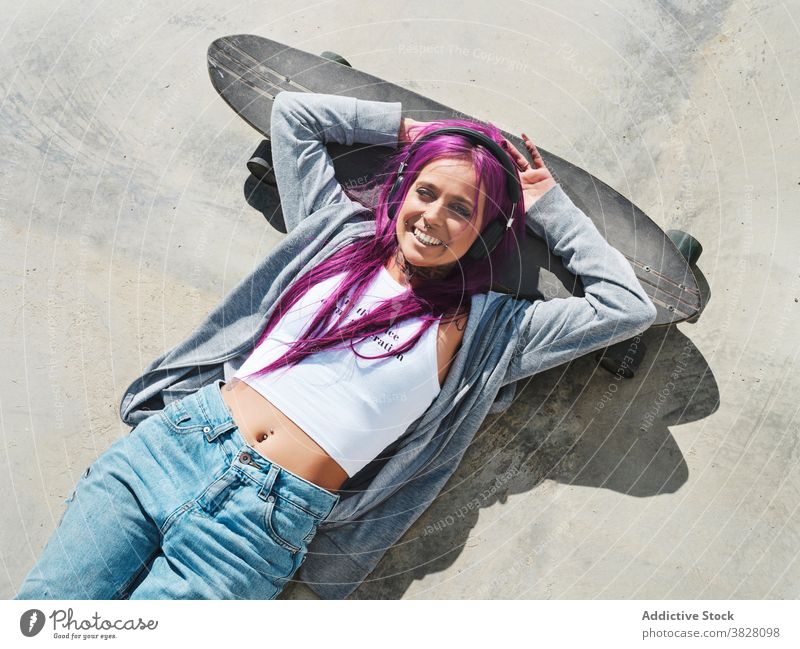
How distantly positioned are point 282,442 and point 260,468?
91 millimetres

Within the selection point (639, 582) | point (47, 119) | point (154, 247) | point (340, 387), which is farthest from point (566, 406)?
point (47, 119)

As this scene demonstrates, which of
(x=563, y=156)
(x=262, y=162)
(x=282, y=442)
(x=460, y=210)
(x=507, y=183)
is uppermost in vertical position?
(x=563, y=156)

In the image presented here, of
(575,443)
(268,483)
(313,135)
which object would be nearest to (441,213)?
(313,135)

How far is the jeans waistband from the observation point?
170 cm

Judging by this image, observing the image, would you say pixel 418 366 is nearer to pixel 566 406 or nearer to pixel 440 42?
pixel 566 406

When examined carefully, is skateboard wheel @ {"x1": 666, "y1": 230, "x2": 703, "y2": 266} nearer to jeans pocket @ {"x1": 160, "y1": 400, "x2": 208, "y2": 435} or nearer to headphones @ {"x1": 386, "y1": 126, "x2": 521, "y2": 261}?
headphones @ {"x1": 386, "y1": 126, "x2": 521, "y2": 261}

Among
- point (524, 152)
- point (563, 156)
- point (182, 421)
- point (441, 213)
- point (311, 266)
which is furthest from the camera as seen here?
point (563, 156)

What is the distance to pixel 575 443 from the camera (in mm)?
2154

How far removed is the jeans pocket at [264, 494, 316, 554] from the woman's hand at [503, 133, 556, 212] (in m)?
A: 1.14

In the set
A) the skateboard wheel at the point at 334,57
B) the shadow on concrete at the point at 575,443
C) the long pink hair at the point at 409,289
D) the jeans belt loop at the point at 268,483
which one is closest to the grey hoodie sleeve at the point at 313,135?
the long pink hair at the point at 409,289

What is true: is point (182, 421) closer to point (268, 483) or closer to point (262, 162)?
point (268, 483)

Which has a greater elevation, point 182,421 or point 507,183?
point 507,183

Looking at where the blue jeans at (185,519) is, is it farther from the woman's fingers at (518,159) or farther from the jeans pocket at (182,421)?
the woman's fingers at (518,159)

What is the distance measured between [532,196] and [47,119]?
1869 millimetres
